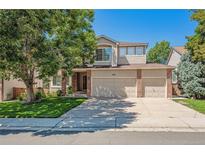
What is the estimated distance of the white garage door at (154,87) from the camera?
22547 millimetres

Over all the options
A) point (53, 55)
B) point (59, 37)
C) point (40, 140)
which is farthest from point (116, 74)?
point (40, 140)

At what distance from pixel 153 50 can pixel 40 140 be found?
59.7 metres

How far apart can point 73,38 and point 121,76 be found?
5909mm

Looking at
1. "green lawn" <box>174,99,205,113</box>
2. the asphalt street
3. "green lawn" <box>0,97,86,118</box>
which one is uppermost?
"green lawn" <box>174,99,205,113</box>

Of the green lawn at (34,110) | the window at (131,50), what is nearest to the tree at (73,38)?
the green lawn at (34,110)

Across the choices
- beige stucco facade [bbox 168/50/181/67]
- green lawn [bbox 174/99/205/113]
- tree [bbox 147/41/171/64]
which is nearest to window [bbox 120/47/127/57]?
beige stucco facade [bbox 168/50/181/67]

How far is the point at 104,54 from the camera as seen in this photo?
24875 mm

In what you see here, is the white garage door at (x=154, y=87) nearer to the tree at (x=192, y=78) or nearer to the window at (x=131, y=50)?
the tree at (x=192, y=78)

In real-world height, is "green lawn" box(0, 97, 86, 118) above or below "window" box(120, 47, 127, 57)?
below

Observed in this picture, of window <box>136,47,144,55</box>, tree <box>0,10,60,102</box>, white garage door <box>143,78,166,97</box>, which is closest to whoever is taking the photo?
tree <box>0,10,60,102</box>

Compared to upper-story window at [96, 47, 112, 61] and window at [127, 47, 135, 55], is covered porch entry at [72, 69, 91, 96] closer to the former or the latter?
upper-story window at [96, 47, 112, 61]

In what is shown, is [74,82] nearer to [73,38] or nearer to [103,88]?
[103,88]

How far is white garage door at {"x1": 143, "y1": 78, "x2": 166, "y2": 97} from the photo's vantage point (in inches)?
888
